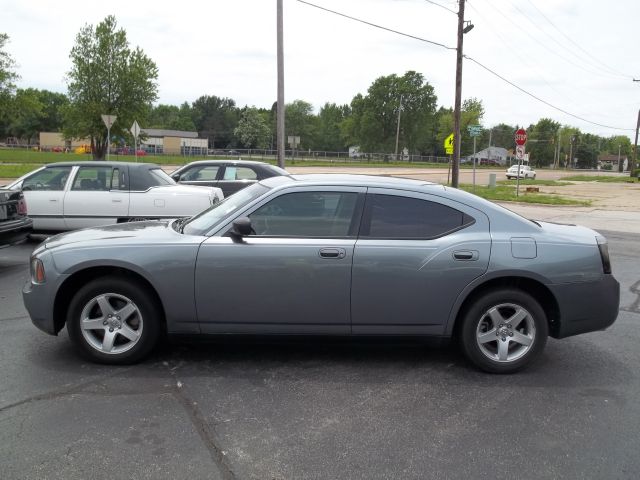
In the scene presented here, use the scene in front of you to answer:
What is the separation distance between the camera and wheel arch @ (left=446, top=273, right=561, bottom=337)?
4.24 meters

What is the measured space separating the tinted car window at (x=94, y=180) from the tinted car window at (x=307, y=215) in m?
6.20

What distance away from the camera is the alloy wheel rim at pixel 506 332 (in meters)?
4.29

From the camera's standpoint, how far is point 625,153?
18662 cm

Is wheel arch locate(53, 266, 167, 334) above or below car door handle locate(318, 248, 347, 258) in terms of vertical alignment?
below

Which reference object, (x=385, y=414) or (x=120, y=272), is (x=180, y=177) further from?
(x=385, y=414)

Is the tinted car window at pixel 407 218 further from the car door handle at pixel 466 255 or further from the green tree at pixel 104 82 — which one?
the green tree at pixel 104 82

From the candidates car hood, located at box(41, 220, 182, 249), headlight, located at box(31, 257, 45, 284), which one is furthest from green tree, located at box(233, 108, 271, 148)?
headlight, located at box(31, 257, 45, 284)

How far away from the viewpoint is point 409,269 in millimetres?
4160

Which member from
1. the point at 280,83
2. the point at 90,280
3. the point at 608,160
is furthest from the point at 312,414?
the point at 608,160

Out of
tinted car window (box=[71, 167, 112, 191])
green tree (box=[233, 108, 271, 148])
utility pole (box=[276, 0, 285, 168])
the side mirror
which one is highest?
green tree (box=[233, 108, 271, 148])

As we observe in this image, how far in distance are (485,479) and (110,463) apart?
1975 mm

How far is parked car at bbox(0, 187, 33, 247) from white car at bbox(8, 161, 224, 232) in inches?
52.8

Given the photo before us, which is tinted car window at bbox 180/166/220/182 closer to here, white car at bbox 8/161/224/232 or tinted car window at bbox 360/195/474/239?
white car at bbox 8/161/224/232

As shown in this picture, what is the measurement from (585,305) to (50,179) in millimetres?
8699
